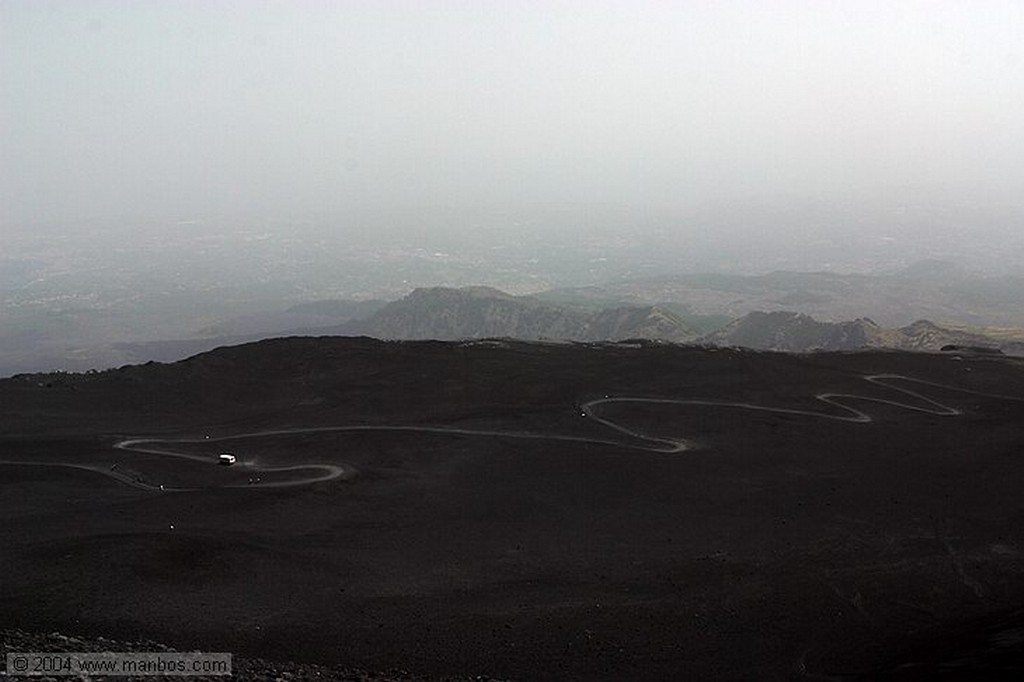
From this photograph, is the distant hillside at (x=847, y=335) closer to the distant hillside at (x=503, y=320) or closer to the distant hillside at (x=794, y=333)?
the distant hillside at (x=794, y=333)

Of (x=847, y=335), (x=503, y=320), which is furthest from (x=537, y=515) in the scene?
(x=503, y=320)

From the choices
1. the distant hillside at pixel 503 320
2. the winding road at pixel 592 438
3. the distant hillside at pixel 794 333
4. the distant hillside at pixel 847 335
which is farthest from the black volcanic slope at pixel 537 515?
the distant hillside at pixel 503 320

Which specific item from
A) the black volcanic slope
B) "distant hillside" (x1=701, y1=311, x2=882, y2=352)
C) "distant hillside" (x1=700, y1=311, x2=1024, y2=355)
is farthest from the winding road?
"distant hillside" (x1=701, y1=311, x2=882, y2=352)

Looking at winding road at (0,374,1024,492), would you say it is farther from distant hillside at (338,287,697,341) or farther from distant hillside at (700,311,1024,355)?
distant hillside at (338,287,697,341)

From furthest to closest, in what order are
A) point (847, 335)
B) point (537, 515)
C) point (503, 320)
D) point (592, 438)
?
point (503, 320) < point (847, 335) < point (592, 438) < point (537, 515)

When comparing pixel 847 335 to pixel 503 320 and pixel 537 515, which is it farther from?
pixel 537 515

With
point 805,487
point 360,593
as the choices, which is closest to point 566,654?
point 360,593
